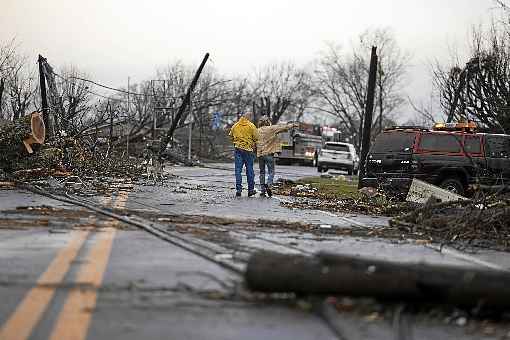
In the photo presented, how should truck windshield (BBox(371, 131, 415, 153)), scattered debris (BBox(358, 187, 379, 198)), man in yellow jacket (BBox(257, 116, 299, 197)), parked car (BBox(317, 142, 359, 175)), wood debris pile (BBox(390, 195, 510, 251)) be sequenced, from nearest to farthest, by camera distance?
1. wood debris pile (BBox(390, 195, 510, 251))
2. scattered debris (BBox(358, 187, 379, 198))
3. man in yellow jacket (BBox(257, 116, 299, 197))
4. truck windshield (BBox(371, 131, 415, 153))
5. parked car (BBox(317, 142, 359, 175))

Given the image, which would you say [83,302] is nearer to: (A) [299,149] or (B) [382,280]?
(B) [382,280]

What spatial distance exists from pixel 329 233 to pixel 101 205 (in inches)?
154

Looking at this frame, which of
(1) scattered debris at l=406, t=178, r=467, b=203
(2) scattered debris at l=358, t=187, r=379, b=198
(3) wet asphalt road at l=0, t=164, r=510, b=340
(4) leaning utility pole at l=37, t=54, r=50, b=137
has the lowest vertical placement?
(3) wet asphalt road at l=0, t=164, r=510, b=340

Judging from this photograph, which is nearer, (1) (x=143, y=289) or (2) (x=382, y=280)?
(2) (x=382, y=280)

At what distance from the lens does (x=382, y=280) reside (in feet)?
15.7

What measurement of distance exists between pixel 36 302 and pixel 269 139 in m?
12.0

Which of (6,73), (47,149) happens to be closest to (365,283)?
(47,149)

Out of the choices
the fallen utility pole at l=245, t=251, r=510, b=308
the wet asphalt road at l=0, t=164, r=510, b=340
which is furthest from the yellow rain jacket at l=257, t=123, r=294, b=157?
the fallen utility pole at l=245, t=251, r=510, b=308

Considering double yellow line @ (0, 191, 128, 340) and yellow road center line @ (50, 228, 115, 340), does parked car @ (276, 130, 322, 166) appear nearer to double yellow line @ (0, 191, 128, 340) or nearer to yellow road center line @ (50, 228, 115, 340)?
double yellow line @ (0, 191, 128, 340)

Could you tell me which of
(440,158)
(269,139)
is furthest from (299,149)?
(269,139)

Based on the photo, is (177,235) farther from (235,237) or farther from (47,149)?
(47,149)

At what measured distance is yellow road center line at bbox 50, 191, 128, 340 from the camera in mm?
3947

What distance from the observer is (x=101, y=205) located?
11.0m

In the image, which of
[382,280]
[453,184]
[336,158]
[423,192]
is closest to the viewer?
[382,280]
